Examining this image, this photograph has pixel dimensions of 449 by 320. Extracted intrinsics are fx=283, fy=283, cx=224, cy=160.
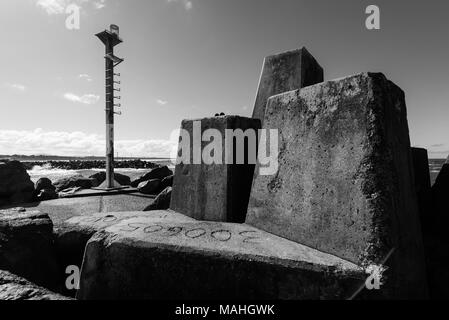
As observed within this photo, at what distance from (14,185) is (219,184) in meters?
8.36

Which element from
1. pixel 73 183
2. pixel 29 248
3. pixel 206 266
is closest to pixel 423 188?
pixel 206 266

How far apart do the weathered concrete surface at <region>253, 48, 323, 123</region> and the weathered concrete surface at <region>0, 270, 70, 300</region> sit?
2.56 m

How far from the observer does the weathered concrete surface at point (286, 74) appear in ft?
10.1

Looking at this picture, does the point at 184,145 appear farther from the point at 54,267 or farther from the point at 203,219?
the point at 54,267

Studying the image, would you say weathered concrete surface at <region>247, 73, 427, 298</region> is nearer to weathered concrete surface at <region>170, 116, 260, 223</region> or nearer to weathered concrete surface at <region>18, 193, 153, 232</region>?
weathered concrete surface at <region>170, 116, 260, 223</region>

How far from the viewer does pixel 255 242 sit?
2.09 m

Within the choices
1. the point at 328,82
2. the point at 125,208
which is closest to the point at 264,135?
the point at 328,82

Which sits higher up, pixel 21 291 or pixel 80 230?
pixel 80 230

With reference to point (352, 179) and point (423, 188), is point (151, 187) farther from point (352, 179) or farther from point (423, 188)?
point (352, 179)

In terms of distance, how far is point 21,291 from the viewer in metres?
1.87

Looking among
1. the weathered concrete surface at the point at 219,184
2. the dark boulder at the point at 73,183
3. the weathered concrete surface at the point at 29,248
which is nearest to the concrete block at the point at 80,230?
the weathered concrete surface at the point at 29,248

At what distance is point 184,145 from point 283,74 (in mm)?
1397

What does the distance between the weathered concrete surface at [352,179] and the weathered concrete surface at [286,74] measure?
2.81 feet

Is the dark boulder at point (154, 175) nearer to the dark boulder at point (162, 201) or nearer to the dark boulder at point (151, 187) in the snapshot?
the dark boulder at point (151, 187)
